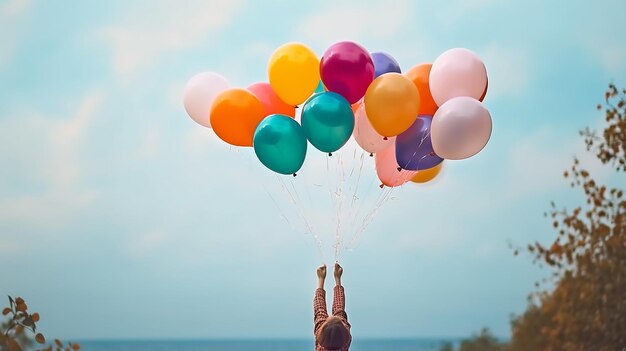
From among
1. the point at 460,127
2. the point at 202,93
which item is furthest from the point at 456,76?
the point at 202,93

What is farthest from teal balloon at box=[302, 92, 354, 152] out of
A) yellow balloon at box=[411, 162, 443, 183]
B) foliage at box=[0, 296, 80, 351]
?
foliage at box=[0, 296, 80, 351]

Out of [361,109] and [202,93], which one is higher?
[202,93]

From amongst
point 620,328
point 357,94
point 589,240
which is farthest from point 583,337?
point 357,94

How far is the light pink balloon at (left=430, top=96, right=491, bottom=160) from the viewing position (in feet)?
14.1

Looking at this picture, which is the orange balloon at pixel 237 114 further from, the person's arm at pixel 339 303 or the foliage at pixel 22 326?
the foliage at pixel 22 326

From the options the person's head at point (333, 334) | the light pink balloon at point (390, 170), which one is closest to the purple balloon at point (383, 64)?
the light pink balloon at point (390, 170)

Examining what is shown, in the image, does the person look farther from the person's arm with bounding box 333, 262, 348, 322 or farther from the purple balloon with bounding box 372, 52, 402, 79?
the purple balloon with bounding box 372, 52, 402, 79

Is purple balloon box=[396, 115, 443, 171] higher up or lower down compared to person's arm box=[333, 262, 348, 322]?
higher up

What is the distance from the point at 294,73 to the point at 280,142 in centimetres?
42

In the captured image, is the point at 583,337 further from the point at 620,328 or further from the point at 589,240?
the point at 589,240

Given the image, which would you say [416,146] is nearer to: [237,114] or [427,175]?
[427,175]

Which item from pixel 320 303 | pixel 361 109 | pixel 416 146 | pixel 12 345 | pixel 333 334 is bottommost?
pixel 12 345

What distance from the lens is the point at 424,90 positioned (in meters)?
4.61

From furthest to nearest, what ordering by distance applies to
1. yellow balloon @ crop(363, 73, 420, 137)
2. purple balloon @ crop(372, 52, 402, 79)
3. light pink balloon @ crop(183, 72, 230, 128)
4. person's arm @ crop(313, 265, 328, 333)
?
light pink balloon @ crop(183, 72, 230, 128), purple balloon @ crop(372, 52, 402, 79), yellow balloon @ crop(363, 73, 420, 137), person's arm @ crop(313, 265, 328, 333)
